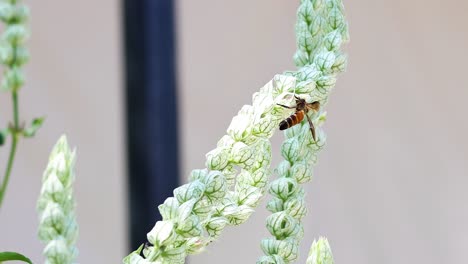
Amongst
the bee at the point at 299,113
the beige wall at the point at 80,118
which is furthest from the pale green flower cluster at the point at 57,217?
the beige wall at the point at 80,118

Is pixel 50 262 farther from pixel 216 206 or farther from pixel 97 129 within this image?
pixel 97 129

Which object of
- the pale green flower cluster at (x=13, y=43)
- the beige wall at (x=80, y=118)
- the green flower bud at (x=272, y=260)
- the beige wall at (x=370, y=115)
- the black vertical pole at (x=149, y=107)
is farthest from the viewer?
the beige wall at (x=370, y=115)

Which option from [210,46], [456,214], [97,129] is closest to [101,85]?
[97,129]

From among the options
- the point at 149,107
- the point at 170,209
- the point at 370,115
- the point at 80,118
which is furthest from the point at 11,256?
the point at 370,115

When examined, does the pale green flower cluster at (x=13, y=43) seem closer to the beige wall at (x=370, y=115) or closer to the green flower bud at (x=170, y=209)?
the green flower bud at (x=170, y=209)

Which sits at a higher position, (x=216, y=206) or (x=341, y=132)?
(x=341, y=132)

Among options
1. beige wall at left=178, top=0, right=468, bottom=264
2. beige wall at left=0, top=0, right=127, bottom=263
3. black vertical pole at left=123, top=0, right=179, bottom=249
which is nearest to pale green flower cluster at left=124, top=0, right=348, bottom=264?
black vertical pole at left=123, top=0, right=179, bottom=249

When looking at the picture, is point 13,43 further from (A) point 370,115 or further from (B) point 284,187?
(A) point 370,115
